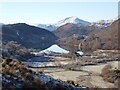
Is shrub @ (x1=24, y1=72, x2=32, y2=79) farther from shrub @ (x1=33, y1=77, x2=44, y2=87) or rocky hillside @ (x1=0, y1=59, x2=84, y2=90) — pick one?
shrub @ (x1=33, y1=77, x2=44, y2=87)

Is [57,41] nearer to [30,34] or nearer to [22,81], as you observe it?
[30,34]

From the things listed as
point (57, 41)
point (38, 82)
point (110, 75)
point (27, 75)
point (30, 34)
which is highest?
point (30, 34)

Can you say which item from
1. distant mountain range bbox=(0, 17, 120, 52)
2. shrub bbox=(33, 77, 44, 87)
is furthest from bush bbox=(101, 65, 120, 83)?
distant mountain range bbox=(0, 17, 120, 52)

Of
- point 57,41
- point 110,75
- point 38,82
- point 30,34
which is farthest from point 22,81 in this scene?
point 57,41

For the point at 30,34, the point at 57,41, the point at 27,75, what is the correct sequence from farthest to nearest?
the point at 57,41 → the point at 30,34 → the point at 27,75

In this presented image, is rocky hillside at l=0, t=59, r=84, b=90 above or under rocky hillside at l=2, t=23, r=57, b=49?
under

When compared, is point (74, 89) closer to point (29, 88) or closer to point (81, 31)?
point (29, 88)

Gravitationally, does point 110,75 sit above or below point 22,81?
below

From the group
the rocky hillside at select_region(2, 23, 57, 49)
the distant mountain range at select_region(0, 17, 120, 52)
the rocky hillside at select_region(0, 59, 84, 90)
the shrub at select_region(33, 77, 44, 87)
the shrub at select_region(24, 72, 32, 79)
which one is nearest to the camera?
the rocky hillside at select_region(0, 59, 84, 90)

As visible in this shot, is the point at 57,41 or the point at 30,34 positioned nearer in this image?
the point at 30,34

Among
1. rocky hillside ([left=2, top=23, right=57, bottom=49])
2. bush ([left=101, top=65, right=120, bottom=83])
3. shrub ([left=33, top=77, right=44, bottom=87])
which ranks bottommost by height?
bush ([left=101, top=65, right=120, bottom=83])

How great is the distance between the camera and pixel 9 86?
7.95 m

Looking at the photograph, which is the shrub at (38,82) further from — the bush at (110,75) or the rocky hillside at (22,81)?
the bush at (110,75)

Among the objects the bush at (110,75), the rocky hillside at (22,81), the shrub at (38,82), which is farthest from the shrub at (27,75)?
the bush at (110,75)
